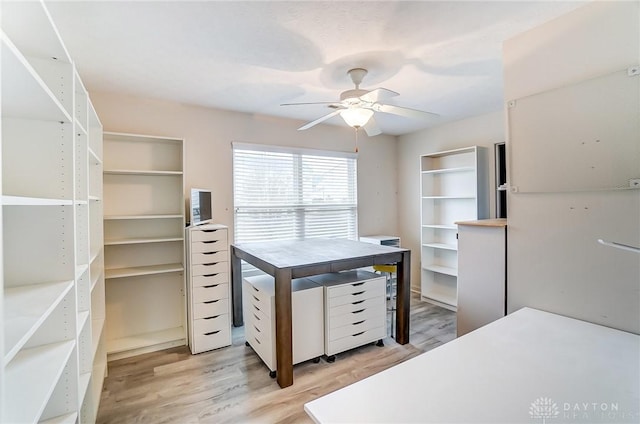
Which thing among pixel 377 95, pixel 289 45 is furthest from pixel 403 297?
pixel 289 45

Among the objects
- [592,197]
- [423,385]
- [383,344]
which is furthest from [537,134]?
[383,344]

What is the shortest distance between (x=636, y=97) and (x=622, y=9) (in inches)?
16.1

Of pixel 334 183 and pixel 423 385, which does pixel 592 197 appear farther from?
pixel 334 183

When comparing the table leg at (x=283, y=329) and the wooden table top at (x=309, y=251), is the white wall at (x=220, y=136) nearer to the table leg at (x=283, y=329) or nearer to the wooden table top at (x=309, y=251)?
the wooden table top at (x=309, y=251)

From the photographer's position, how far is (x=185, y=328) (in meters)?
2.99

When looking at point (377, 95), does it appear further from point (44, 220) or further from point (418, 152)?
point (418, 152)

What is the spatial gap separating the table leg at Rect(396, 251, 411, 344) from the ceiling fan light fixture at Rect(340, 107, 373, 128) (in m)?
1.27

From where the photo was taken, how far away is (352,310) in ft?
8.75

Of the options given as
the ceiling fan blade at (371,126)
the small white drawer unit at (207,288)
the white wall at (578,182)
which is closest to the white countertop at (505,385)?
the white wall at (578,182)

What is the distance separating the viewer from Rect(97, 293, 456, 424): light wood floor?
6.49 ft

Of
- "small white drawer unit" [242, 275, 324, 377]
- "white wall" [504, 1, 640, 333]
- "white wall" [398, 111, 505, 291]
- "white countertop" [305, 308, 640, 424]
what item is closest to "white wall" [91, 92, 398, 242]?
"white wall" [398, 111, 505, 291]

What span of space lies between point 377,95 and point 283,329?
5.83ft

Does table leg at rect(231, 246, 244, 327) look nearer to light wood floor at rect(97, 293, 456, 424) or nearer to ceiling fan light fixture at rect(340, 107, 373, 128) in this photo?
light wood floor at rect(97, 293, 456, 424)

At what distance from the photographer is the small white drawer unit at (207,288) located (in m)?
2.75
